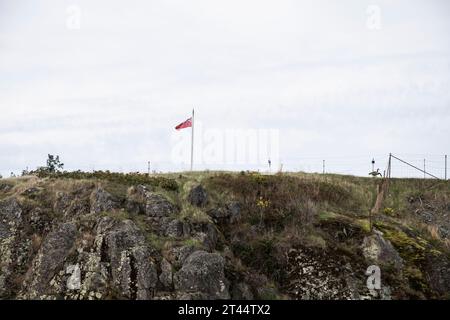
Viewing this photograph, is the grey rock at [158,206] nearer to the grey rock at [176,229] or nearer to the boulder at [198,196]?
the grey rock at [176,229]

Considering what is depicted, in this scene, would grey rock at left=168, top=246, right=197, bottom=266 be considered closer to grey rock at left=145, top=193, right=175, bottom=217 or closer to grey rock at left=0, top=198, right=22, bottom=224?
grey rock at left=145, top=193, right=175, bottom=217

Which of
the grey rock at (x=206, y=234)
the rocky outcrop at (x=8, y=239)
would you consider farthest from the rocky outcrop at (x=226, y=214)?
the rocky outcrop at (x=8, y=239)

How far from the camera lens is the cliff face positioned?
2664 cm

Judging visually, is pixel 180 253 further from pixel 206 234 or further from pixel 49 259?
pixel 49 259

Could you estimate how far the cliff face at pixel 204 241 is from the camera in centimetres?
2664

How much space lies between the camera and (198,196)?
32219 mm

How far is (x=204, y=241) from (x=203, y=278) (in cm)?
333

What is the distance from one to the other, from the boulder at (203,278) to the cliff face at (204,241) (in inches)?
2.0

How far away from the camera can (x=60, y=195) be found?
107ft

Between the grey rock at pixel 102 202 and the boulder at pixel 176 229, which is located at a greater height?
the grey rock at pixel 102 202

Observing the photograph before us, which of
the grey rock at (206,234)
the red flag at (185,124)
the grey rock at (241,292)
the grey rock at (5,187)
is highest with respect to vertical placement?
the red flag at (185,124)

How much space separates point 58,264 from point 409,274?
18598mm

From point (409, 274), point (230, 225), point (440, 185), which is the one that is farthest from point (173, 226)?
point (440, 185)

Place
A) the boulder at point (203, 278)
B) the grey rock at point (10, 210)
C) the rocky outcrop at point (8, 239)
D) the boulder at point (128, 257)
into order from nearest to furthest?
1. the boulder at point (203, 278)
2. the boulder at point (128, 257)
3. the rocky outcrop at point (8, 239)
4. the grey rock at point (10, 210)
